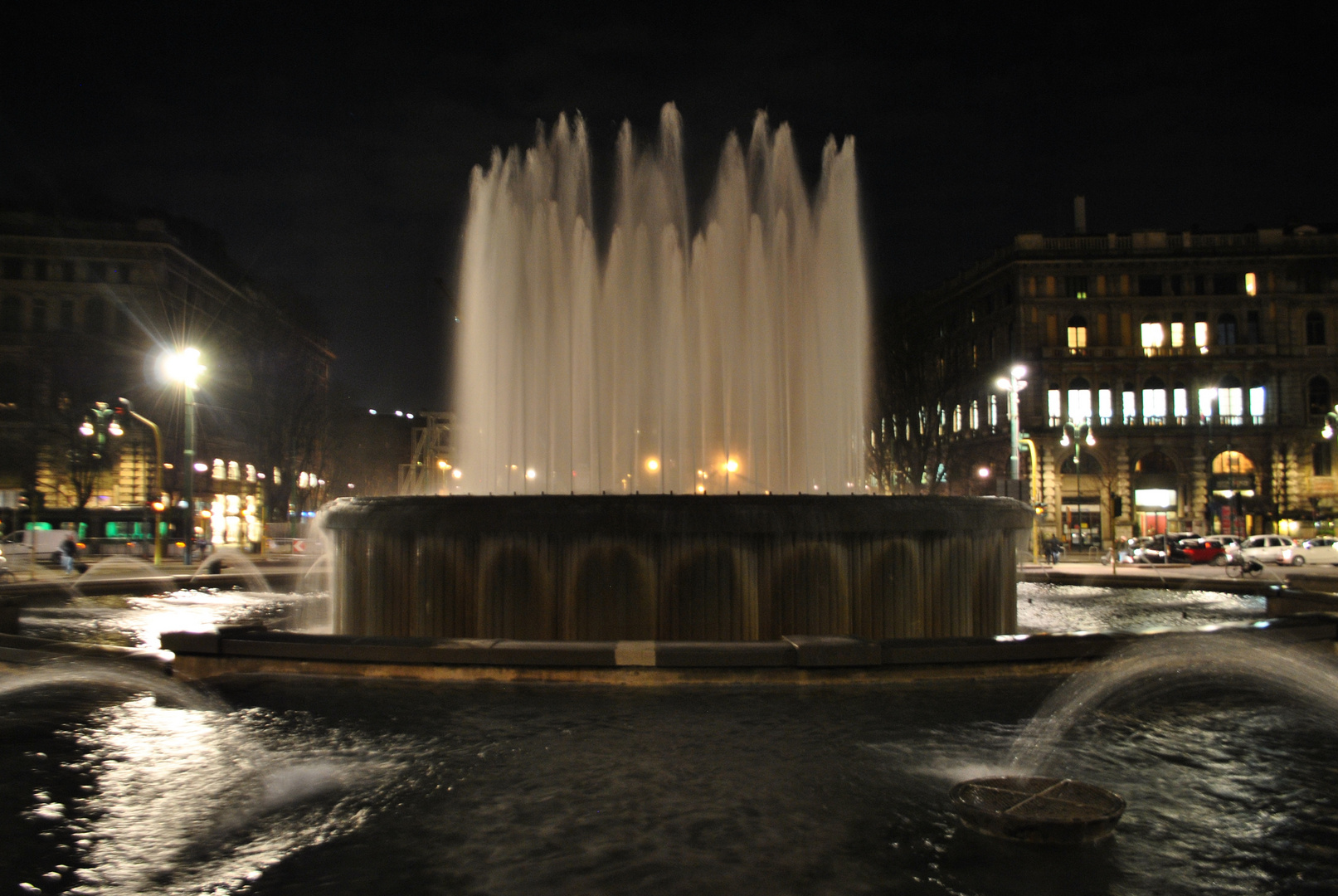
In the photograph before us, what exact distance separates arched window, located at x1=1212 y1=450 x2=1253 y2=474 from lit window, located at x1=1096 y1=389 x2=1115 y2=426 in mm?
6495

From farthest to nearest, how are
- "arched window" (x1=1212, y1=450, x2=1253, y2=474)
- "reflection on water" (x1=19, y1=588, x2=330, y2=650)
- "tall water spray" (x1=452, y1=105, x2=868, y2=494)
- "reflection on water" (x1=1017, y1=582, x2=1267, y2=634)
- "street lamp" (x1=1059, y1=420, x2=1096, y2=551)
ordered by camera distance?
"arched window" (x1=1212, y1=450, x2=1253, y2=474) < "street lamp" (x1=1059, y1=420, x2=1096, y2=551) < "tall water spray" (x1=452, y1=105, x2=868, y2=494) < "reflection on water" (x1=1017, y1=582, x2=1267, y2=634) < "reflection on water" (x1=19, y1=588, x2=330, y2=650)

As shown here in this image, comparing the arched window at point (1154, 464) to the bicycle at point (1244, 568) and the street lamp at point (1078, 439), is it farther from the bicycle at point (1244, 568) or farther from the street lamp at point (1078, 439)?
the bicycle at point (1244, 568)

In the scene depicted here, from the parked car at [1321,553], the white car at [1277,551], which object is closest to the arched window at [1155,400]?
the white car at [1277,551]

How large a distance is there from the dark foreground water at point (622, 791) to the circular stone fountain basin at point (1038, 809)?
0.38ft

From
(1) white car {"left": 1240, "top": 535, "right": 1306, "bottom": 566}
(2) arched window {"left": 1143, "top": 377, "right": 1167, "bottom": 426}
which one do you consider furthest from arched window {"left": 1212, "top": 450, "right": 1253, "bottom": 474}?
(1) white car {"left": 1240, "top": 535, "right": 1306, "bottom": 566}

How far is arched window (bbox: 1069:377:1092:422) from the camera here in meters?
60.8

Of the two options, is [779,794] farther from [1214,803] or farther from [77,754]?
[77,754]

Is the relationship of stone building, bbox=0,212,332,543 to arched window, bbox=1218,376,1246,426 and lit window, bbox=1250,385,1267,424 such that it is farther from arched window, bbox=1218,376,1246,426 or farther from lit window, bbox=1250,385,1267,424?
lit window, bbox=1250,385,1267,424

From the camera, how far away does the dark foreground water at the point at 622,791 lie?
15.3ft

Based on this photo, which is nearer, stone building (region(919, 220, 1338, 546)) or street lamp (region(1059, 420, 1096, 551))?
street lamp (region(1059, 420, 1096, 551))

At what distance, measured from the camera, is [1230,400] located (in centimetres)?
6006

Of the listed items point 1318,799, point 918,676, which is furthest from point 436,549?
point 1318,799

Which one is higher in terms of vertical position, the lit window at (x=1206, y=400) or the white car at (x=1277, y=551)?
the lit window at (x=1206, y=400)

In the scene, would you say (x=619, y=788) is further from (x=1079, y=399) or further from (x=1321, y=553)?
(x=1079, y=399)
